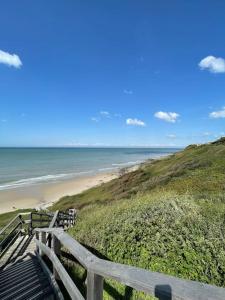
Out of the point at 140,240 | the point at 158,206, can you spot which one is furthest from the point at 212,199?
the point at 140,240

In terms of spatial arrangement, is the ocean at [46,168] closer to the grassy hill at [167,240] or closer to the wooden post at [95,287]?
the grassy hill at [167,240]

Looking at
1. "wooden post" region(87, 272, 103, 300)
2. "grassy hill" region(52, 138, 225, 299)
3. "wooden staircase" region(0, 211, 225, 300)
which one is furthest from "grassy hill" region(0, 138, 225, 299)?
"wooden post" region(87, 272, 103, 300)

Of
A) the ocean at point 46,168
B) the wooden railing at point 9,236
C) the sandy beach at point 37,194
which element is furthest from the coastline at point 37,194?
the wooden railing at point 9,236

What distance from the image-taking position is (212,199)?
676 centimetres

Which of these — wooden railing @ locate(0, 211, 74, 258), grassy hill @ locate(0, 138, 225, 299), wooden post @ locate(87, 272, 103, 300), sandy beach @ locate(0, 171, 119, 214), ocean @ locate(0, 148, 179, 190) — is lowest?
sandy beach @ locate(0, 171, 119, 214)

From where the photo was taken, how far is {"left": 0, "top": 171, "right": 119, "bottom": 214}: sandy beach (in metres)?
27.5

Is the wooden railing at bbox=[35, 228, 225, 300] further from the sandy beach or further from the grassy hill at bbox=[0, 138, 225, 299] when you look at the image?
the sandy beach

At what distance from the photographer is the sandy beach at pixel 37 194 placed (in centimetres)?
A: 2747

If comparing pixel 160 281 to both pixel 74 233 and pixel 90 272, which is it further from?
pixel 74 233

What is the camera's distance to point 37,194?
3253 centimetres

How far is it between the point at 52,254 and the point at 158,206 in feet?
8.87

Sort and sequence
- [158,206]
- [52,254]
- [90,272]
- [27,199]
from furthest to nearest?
1. [27,199]
2. [158,206]
3. [52,254]
4. [90,272]

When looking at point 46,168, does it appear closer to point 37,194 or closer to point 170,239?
point 37,194

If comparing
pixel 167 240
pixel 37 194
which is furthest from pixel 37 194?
pixel 167 240
